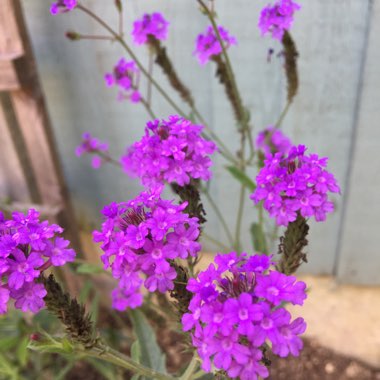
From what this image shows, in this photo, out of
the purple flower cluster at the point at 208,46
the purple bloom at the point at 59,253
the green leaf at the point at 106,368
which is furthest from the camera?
the green leaf at the point at 106,368

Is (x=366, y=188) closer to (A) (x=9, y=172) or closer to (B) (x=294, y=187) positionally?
(B) (x=294, y=187)

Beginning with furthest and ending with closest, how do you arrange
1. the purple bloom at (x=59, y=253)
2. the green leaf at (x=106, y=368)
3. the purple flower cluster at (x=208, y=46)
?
the green leaf at (x=106, y=368) → the purple flower cluster at (x=208, y=46) → the purple bloom at (x=59, y=253)

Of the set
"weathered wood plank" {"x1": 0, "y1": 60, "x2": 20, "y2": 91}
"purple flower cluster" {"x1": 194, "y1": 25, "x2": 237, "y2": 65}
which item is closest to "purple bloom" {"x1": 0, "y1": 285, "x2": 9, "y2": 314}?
Answer: "purple flower cluster" {"x1": 194, "y1": 25, "x2": 237, "y2": 65}

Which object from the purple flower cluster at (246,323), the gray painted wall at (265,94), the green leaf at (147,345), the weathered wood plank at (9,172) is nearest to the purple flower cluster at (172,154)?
the purple flower cluster at (246,323)

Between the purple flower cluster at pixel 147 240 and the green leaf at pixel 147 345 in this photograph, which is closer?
the purple flower cluster at pixel 147 240

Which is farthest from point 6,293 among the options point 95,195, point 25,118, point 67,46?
point 95,195

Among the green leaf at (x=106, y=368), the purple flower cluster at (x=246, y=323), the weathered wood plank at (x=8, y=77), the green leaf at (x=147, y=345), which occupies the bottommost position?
the green leaf at (x=106, y=368)

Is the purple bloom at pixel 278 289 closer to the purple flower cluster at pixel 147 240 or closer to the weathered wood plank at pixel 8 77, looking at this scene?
the purple flower cluster at pixel 147 240
